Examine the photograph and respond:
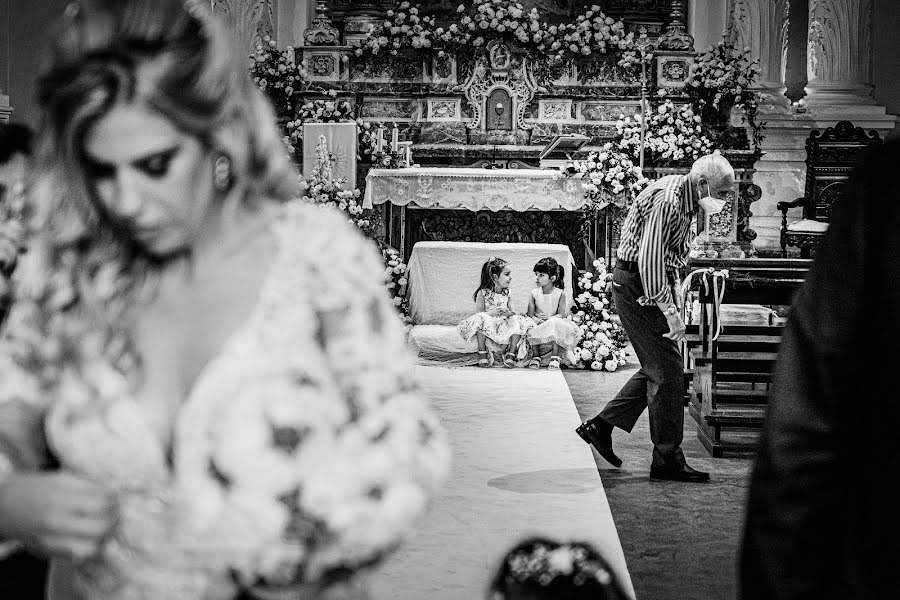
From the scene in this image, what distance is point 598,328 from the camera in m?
10.7

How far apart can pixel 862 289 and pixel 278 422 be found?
764mm

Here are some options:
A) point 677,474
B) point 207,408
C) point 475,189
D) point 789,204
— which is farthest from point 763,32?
point 207,408

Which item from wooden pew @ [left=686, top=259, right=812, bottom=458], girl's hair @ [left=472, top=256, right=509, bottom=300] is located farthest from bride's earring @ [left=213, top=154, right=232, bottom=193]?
girl's hair @ [left=472, top=256, right=509, bottom=300]

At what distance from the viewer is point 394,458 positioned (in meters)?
1.36

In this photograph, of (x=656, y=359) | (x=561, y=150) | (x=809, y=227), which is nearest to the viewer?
(x=656, y=359)

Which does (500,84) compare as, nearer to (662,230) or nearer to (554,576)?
(662,230)

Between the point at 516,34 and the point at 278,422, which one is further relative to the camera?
the point at 516,34

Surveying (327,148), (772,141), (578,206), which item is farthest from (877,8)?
(327,148)

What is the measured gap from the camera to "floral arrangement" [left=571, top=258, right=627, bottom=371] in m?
10.5

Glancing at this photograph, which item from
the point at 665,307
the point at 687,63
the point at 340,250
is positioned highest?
the point at 687,63

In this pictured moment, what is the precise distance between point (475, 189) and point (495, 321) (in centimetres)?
212

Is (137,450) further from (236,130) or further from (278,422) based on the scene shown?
(236,130)

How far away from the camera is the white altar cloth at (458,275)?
11.4 metres

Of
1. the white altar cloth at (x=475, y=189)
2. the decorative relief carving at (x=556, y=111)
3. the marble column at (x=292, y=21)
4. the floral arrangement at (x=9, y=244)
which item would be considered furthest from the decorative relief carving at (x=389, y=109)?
the floral arrangement at (x=9, y=244)
